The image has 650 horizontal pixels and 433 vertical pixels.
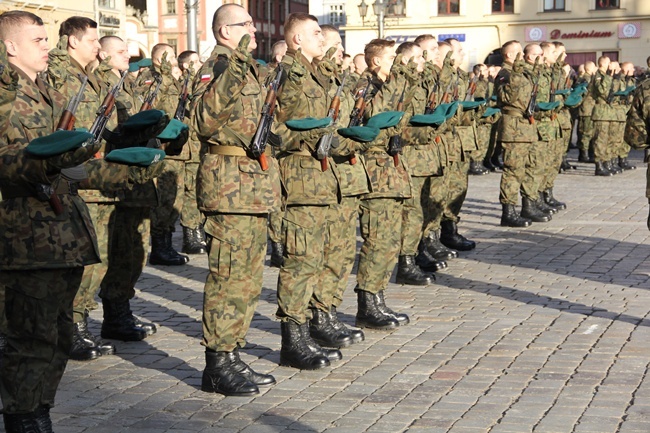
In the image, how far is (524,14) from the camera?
49.2 metres

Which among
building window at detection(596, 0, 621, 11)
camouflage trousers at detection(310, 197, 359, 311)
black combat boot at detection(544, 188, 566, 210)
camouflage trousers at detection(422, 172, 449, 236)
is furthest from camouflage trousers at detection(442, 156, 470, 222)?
building window at detection(596, 0, 621, 11)

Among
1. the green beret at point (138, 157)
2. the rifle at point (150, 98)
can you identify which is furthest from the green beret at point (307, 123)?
the rifle at point (150, 98)

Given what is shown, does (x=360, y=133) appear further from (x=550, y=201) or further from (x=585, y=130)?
(x=585, y=130)

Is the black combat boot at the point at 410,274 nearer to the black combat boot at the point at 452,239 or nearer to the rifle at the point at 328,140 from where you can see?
the black combat boot at the point at 452,239

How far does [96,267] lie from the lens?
7.91m

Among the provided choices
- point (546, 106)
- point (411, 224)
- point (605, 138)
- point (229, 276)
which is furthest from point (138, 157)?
point (605, 138)

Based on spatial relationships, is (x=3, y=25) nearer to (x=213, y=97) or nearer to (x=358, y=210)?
(x=213, y=97)

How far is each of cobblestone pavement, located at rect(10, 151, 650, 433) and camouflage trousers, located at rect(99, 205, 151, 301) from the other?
0.40 meters

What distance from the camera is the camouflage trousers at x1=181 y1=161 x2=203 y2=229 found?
12.6 m

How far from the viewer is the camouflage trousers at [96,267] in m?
7.68

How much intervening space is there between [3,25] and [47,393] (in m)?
1.80

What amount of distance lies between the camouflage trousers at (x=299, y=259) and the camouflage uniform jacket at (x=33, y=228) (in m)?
1.99

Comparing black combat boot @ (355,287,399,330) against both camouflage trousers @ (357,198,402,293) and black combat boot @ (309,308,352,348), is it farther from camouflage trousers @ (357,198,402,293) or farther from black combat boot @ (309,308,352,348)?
black combat boot @ (309,308,352,348)

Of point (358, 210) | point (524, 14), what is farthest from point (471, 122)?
point (524, 14)
